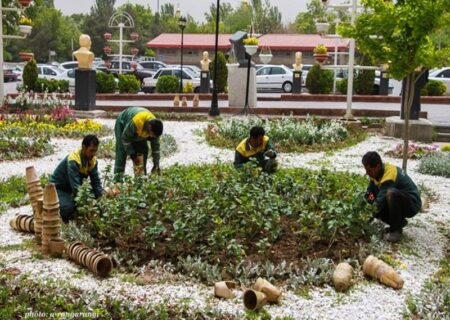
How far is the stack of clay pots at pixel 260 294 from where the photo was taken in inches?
190

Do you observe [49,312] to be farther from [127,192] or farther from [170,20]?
[170,20]

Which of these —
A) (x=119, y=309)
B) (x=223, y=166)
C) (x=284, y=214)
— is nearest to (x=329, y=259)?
(x=284, y=214)

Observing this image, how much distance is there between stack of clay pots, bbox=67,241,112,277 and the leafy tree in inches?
178

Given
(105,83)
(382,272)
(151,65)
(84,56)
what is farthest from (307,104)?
(382,272)

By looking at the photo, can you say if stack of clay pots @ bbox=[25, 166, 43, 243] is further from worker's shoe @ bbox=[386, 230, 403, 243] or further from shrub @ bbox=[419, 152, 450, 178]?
shrub @ bbox=[419, 152, 450, 178]

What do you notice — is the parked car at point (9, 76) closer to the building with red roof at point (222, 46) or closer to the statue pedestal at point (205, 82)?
the building with red roof at point (222, 46)

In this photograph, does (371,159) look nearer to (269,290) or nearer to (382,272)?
(382,272)

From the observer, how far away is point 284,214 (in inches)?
259

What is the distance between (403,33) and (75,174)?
4.28m

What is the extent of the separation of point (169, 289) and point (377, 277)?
70.2 inches

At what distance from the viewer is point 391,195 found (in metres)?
6.23

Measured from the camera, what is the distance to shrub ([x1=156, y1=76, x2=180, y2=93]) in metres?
27.0

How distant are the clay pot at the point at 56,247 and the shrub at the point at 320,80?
68.7 ft

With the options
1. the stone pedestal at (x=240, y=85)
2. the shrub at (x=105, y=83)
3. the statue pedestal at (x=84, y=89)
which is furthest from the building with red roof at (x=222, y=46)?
the statue pedestal at (x=84, y=89)
